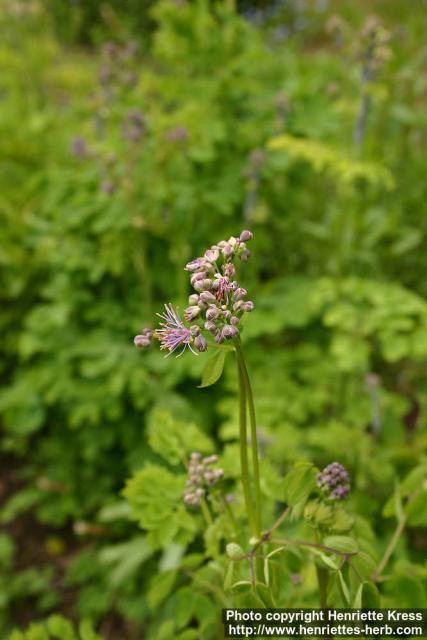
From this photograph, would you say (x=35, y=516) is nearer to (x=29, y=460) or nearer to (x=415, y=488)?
(x=29, y=460)

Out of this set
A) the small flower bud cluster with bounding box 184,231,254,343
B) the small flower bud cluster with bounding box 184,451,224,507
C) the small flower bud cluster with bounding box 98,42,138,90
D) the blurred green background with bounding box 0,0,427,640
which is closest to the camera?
the small flower bud cluster with bounding box 184,231,254,343

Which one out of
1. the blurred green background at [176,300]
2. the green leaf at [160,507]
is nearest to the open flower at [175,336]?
the green leaf at [160,507]

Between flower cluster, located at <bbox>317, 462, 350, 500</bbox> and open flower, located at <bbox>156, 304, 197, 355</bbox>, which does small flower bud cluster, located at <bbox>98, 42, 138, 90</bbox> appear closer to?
open flower, located at <bbox>156, 304, 197, 355</bbox>

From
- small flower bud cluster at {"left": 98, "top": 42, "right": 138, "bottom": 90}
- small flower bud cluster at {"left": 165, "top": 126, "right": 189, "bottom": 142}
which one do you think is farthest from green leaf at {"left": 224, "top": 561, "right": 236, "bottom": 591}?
small flower bud cluster at {"left": 98, "top": 42, "right": 138, "bottom": 90}

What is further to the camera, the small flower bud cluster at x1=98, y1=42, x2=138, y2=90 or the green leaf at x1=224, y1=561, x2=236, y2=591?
the small flower bud cluster at x1=98, y1=42, x2=138, y2=90

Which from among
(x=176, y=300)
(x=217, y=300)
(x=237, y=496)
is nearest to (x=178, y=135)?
(x=176, y=300)

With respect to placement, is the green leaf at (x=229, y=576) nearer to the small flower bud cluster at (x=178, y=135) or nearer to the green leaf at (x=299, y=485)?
the green leaf at (x=299, y=485)

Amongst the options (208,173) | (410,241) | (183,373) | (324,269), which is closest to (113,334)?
(183,373)
